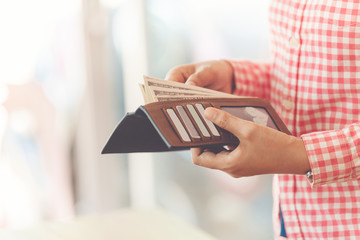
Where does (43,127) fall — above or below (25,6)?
below

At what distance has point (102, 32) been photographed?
315cm

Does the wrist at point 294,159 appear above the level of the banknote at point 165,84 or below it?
below

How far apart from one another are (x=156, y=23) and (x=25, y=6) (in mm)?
823

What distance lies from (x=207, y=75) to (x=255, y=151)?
1.15 ft

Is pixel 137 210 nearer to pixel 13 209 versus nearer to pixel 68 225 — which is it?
pixel 68 225

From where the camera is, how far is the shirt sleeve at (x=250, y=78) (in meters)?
1.25

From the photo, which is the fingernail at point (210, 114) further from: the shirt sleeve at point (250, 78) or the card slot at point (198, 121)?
the shirt sleeve at point (250, 78)

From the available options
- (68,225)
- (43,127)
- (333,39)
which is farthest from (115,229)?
(43,127)

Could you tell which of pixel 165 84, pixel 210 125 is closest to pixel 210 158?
pixel 210 125

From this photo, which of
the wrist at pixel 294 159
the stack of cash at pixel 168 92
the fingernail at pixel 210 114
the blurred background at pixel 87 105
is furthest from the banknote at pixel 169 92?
the blurred background at pixel 87 105

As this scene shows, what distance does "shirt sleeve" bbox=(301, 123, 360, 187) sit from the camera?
91 cm

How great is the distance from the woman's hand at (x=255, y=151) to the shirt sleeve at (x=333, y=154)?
25 mm

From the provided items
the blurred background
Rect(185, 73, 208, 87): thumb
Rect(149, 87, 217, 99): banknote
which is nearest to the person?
Rect(185, 73, 208, 87): thumb

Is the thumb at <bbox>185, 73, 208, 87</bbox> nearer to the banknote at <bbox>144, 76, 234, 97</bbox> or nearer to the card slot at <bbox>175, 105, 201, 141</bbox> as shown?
the banknote at <bbox>144, 76, 234, 97</bbox>
